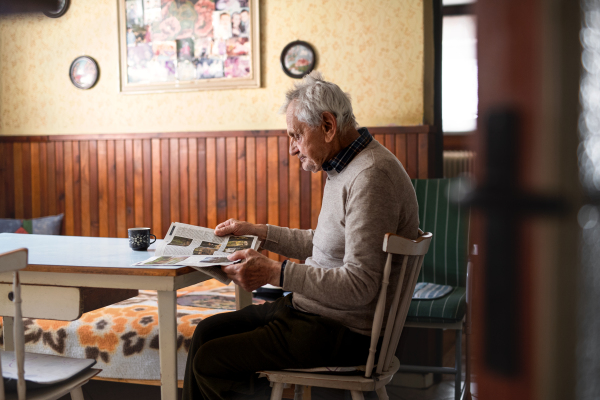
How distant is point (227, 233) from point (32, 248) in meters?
0.73

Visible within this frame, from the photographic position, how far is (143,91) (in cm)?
352

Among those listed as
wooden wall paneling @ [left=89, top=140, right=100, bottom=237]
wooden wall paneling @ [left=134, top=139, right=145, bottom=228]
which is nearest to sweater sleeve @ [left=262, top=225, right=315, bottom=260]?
wooden wall paneling @ [left=134, top=139, right=145, bottom=228]

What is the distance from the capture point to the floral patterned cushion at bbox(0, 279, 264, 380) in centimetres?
202

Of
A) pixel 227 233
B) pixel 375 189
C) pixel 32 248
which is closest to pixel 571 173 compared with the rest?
pixel 375 189

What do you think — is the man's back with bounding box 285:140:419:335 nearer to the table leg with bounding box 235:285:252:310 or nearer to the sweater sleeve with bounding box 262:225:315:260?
the sweater sleeve with bounding box 262:225:315:260

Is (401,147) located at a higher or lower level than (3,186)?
higher

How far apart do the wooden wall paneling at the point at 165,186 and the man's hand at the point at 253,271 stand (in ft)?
7.34

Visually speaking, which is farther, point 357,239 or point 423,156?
point 423,156

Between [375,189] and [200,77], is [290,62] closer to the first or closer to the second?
[200,77]

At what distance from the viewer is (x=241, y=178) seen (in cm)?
338

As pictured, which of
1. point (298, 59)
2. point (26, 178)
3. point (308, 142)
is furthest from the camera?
point (26, 178)

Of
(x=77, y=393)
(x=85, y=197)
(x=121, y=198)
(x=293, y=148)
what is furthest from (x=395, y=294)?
(x=85, y=197)

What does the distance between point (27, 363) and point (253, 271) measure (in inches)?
27.5

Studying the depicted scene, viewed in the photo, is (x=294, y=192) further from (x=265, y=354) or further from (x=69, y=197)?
(x=265, y=354)
